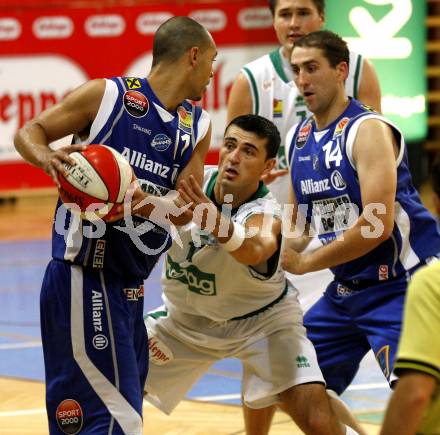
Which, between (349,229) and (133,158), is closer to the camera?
(133,158)

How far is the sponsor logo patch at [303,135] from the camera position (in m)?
5.22

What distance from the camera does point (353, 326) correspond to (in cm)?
515

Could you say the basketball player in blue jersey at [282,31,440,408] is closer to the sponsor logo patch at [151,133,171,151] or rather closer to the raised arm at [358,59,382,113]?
the raised arm at [358,59,382,113]

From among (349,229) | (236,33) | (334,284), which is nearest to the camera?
(349,229)

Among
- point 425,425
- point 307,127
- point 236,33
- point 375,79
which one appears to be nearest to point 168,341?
point 307,127

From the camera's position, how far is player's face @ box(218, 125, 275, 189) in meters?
4.96

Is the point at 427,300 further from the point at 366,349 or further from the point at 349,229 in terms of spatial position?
the point at 366,349

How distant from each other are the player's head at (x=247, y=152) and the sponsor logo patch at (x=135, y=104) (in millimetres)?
778

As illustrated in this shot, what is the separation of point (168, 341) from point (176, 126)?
1322 millimetres

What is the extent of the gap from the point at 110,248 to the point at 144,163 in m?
0.37

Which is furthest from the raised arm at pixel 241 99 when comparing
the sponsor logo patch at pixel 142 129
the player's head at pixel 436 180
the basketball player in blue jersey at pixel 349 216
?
the player's head at pixel 436 180

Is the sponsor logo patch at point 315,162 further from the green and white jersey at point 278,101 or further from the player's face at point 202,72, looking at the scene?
the green and white jersey at point 278,101

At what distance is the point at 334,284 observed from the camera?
5203 mm

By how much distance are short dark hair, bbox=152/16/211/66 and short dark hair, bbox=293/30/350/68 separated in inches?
37.6
